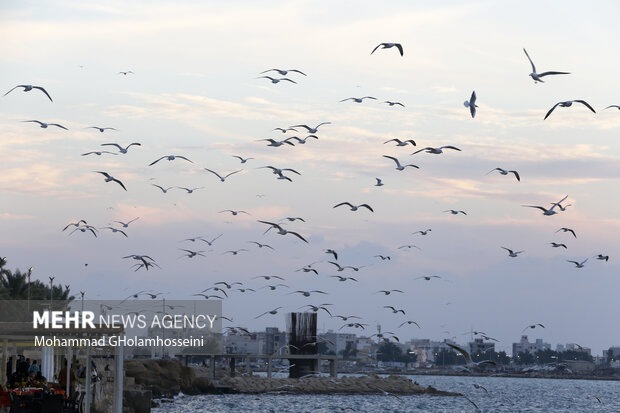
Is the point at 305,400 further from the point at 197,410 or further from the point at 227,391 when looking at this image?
the point at 197,410

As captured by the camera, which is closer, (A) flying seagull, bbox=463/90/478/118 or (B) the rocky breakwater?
(A) flying seagull, bbox=463/90/478/118

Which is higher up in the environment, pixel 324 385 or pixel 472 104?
pixel 472 104

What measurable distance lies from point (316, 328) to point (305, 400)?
742 inches

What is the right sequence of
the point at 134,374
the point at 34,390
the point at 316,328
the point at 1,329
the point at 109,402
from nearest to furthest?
the point at 1,329, the point at 34,390, the point at 109,402, the point at 134,374, the point at 316,328

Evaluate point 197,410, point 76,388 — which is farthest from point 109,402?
point 197,410

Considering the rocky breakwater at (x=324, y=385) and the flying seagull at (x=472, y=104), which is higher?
the flying seagull at (x=472, y=104)

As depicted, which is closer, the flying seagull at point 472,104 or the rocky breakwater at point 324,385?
the flying seagull at point 472,104

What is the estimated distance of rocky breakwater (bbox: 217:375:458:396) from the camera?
96.8 meters

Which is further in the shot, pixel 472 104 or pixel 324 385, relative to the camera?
pixel 324 385

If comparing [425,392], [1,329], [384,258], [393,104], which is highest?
[393,104]

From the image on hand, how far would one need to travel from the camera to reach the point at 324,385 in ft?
328

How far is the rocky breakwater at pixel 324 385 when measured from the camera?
9681cm

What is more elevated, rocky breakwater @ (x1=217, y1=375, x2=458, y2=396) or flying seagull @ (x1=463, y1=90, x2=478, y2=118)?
flying seagull @ (x1=463, y1=90, x2=478, y2=118)

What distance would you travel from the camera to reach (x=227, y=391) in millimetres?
92875
